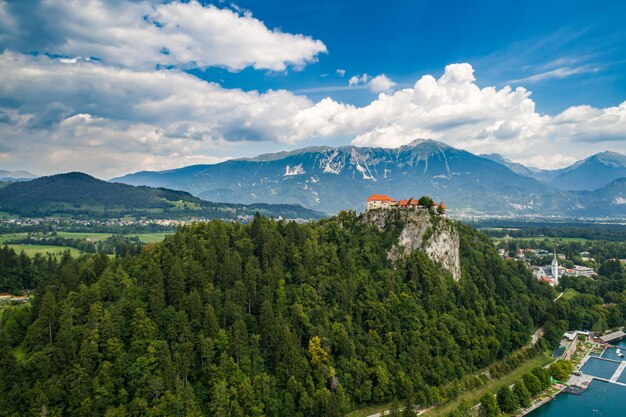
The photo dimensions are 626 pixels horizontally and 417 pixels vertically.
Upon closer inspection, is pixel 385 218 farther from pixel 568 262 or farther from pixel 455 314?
pixel 568 262

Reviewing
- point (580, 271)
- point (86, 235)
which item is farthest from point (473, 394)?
point (86, 235)

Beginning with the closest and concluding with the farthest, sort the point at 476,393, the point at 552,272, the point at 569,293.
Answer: the point at 476,393 < the point at 569,293 < the point at 552,272

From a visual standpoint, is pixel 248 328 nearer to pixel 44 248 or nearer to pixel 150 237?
pixel 44 248

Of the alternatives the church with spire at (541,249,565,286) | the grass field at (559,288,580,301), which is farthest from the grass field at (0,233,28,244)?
the church with spire at (541,249,565,286)

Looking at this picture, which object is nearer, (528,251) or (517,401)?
(517,401)

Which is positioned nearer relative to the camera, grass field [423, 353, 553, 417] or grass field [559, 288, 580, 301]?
grass field [423, 353, 553, 417]

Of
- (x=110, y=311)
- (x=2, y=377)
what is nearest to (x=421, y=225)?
(x=110, y=311)

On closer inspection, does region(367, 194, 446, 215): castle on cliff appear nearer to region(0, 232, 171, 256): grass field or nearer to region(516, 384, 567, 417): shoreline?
region(516, 384, 567, 417): shoreline
